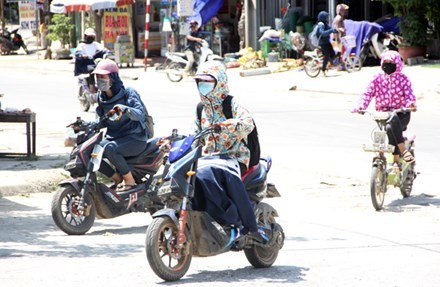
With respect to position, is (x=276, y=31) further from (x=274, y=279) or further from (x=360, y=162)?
(x=274, y=279)

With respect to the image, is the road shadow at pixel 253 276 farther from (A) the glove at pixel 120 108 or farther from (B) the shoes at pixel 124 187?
(B) the shoes at pixel 124 187

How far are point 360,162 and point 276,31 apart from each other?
19.5 m

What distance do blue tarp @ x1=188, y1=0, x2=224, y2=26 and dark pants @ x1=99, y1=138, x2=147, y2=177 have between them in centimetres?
2578

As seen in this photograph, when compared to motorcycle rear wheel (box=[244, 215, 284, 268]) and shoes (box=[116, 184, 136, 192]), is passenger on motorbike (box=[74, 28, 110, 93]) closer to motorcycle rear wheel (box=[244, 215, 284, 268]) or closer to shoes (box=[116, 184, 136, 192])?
shoes (box=[116, 184, 136, 192])

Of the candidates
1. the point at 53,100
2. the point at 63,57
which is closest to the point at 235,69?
the point at 53,100

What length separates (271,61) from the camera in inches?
1353

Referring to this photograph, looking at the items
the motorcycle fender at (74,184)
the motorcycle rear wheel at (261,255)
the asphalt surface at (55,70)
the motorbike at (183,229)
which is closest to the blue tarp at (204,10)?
the asphalt surface at (55,70)

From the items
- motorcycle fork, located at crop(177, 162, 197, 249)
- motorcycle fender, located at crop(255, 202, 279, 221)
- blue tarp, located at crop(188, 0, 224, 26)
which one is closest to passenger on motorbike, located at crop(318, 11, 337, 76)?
blue tarp, located at crop(188, 0, 224, 26)

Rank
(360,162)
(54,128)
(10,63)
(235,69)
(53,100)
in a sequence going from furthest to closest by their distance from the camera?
(10,63) < (235,69) < (53,100) < (54,128) < (360,162)

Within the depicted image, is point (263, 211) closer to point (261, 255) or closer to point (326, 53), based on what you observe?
point (261, 255)

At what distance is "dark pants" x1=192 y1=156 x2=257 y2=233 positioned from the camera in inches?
306

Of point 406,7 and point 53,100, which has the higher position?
point 406,7

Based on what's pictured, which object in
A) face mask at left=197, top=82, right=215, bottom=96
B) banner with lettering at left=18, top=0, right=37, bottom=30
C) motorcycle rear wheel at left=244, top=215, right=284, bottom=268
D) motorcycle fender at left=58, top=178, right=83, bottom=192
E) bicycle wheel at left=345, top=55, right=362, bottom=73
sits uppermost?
banner with lettering at left=18, top=0, right=37, bottom=30

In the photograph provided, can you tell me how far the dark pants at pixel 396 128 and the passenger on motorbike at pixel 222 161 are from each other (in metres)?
4.19
